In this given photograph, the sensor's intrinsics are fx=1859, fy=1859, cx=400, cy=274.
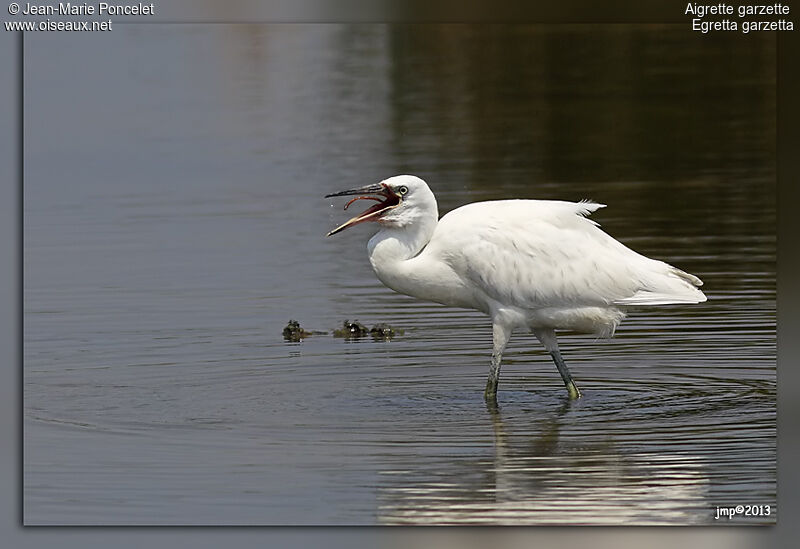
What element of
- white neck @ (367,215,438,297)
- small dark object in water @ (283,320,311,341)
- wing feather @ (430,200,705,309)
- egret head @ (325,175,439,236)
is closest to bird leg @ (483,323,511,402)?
wing feather @ (430,200,705,309)

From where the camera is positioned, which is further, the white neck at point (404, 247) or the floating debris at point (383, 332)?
the floating debris at point (383, 332)

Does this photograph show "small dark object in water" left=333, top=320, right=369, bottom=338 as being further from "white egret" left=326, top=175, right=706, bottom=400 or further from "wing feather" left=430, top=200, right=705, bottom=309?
"wing feather" left=430, top=200, right=705, bottom=309

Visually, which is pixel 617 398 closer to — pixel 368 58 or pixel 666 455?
pixel 666 455

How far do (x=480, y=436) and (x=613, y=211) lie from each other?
16.6ft

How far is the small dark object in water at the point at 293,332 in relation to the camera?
1260cm

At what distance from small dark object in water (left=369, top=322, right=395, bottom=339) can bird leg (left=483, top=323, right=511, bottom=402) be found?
1756 millimetres

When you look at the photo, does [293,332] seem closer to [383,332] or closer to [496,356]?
[383,332]

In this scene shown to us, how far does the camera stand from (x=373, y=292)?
44.5 ft

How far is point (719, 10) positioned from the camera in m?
10.2

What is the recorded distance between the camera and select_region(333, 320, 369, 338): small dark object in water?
12.6 m

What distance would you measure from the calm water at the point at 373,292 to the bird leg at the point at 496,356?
15 cm

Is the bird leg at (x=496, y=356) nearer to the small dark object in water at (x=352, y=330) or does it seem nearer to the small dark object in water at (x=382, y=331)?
the small dark object in water at (x=382, y=331)

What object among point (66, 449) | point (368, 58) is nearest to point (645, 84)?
point (368, 58)

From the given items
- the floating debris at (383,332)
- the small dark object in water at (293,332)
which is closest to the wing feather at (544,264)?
the floating debris at (383,332)
